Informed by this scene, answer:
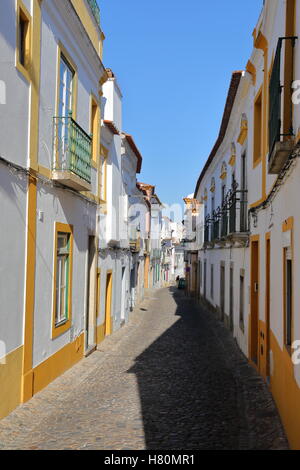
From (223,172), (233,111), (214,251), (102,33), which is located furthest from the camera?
(214,251)

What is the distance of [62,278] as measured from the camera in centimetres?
871

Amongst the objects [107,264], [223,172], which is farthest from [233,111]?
[107,264]

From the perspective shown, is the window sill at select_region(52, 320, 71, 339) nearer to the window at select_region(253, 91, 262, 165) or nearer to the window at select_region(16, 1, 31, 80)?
the window at select_region(16, 1, 31, 80)

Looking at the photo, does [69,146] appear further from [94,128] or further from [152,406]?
[152,406]

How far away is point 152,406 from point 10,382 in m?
2.07

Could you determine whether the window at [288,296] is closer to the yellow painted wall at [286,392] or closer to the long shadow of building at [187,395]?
the yellow painted wall at [286,392]

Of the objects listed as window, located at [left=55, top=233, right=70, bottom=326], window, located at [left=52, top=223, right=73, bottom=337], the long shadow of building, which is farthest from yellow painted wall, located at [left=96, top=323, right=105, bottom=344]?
window, located at [left=55, top=233, right=70, bottom=326]

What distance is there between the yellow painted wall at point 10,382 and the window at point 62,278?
62.2 inches

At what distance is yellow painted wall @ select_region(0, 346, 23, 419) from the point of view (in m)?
5.82

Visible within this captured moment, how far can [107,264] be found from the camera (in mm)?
13445

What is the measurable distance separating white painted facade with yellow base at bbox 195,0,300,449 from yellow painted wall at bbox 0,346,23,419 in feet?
10.7

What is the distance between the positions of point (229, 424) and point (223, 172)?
11029mm

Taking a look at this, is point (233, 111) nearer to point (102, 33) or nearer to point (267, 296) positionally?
point (102, 33)

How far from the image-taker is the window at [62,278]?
814cm
